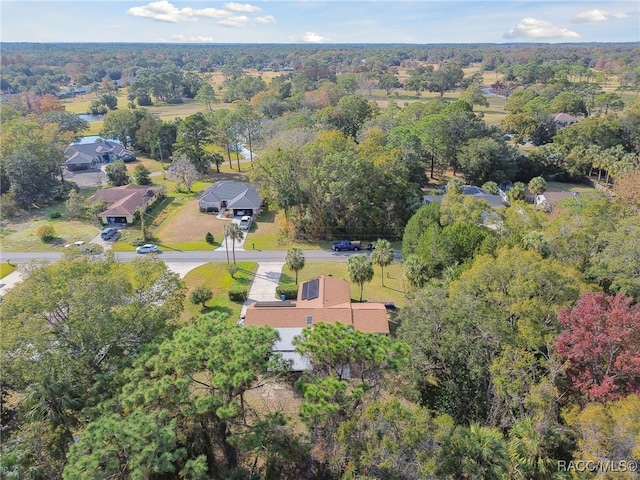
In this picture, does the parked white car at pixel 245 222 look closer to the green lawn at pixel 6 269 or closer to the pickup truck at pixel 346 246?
the pickup truck at pixel 346 246

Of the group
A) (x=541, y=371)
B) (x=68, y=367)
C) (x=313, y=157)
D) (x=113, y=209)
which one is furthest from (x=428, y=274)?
(x=113, y=209)

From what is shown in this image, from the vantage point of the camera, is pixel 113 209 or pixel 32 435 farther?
pixel 113 209

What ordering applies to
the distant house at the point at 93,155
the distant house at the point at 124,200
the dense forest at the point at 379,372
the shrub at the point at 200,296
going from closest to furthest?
the dense forest at the point at 379,372
the shrub at the point at 200,296
the distant house at the point at 124,200
the distant house at the point at 93,155

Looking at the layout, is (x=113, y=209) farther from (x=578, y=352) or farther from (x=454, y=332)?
(x=578, y=352)

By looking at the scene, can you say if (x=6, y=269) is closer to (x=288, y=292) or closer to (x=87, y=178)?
(x=288, y=292)

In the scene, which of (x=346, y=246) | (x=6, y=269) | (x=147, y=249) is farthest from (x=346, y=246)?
(x=6, y=269)

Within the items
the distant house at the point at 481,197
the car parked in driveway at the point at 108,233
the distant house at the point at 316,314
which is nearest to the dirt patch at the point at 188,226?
the car parked in driveway at the point at 108,233
